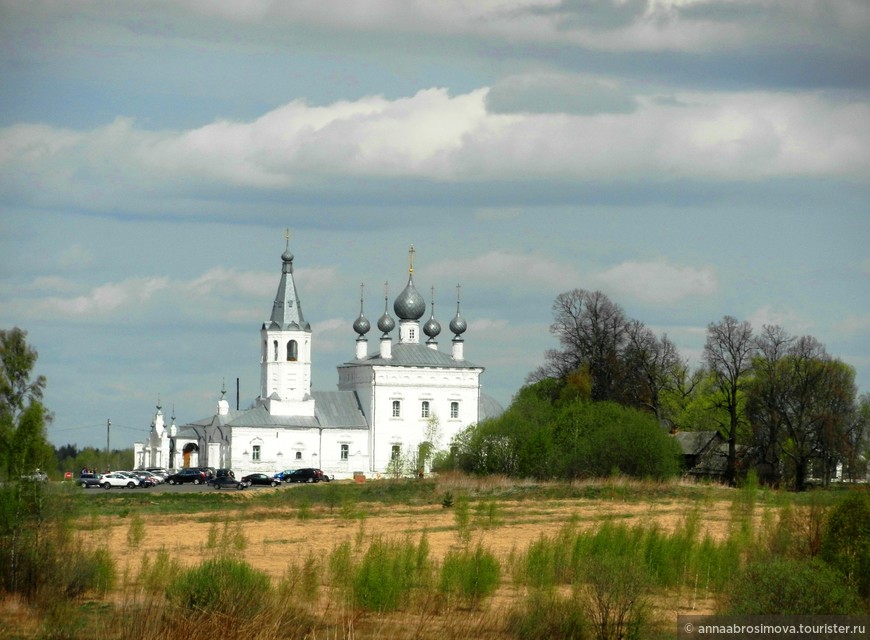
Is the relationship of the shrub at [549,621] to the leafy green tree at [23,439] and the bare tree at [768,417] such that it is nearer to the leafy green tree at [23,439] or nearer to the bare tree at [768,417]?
the leafy green tree at [23,439]

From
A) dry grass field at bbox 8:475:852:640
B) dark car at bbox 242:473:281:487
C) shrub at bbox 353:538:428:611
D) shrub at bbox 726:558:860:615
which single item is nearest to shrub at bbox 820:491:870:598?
dry grass field at bbox 8:475:852:640

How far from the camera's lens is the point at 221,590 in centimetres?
1948

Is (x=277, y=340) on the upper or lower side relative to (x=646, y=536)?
upper

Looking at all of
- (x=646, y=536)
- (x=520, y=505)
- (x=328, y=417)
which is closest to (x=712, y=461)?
(x=328, y=417)

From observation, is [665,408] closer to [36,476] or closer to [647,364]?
[647,364]

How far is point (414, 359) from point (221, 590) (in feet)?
195

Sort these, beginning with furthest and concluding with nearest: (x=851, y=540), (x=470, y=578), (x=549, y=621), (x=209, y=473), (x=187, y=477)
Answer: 1. (x=209, y=473)
2. (x=187, y=477)
3. (x=470, y=578)
4. (x=851, y=540)
5. (x=549, y=621)

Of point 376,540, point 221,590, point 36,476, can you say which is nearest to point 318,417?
point 376,540

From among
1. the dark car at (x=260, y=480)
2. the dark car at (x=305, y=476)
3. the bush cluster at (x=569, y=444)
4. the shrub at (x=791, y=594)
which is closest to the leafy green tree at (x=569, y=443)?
the bush cluster at (x=569, y=444)

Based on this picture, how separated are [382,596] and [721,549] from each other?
6.21 metres

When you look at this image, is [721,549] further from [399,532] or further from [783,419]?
[783,419]

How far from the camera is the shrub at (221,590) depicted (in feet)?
63.3

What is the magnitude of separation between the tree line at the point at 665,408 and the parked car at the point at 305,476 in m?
6.64

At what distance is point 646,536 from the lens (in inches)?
981
